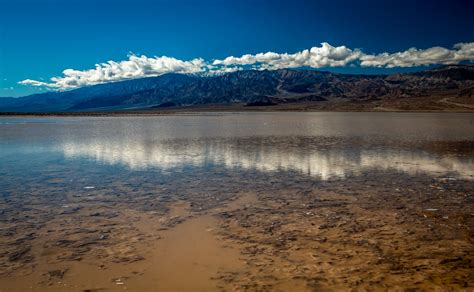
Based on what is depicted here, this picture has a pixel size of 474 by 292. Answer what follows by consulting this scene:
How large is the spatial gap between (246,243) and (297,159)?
11924 mm

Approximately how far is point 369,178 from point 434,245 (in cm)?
693

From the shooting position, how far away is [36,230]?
836cm

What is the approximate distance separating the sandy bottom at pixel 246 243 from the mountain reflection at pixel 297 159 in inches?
180

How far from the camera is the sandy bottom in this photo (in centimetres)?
600

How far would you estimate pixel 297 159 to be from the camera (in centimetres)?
1909

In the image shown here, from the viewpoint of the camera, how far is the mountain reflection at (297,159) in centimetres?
1619

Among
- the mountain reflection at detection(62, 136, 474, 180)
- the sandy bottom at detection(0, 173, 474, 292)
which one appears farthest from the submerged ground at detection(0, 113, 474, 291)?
the mountain reflection at detection(62, 136, 474, 180)

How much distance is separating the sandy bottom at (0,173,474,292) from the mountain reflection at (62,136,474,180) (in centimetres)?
456

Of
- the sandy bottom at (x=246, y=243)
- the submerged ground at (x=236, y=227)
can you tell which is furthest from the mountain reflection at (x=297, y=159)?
the sandy bottom at (x=246, y=243)

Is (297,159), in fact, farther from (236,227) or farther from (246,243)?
(246,243)

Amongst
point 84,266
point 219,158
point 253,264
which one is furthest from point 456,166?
point 84,266

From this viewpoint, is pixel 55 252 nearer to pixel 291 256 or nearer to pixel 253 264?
pixel 253 264

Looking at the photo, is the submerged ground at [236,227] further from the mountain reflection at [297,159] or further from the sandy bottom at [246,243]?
the mountain reflection at [297,159]

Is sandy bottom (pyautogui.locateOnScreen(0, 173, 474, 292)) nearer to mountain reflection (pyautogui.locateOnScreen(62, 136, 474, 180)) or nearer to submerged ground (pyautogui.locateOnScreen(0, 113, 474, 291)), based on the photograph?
submerged ground (pyautogui.locateOnScreen(0, 113, 474, 291))
